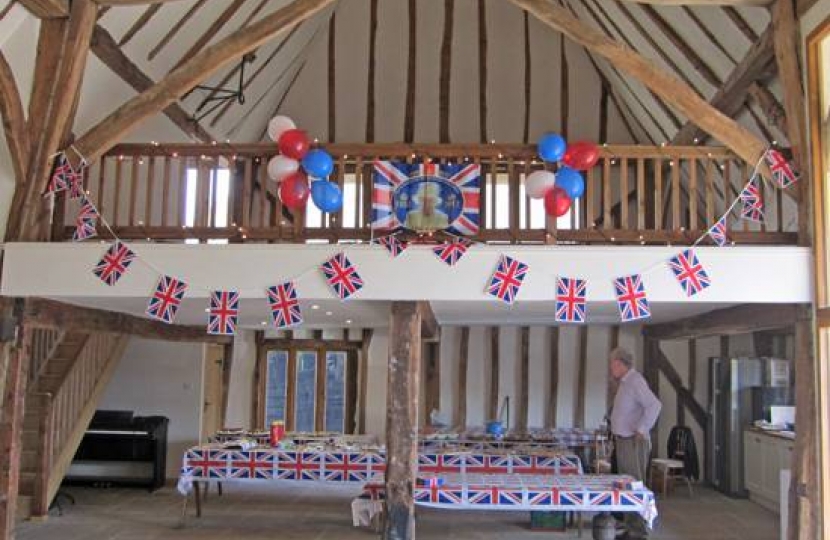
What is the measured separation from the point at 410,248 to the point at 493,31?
647 cm

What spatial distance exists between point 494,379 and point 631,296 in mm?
5782

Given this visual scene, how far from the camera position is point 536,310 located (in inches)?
342

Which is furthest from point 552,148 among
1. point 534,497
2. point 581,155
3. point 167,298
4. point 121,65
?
point 121,65

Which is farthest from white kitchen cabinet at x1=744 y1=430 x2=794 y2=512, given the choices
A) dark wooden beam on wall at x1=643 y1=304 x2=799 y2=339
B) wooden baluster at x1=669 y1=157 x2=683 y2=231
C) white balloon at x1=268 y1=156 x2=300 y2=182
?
white balloon at x1=268 y1=156 x2=300 y2=182

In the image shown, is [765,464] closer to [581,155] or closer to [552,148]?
[581,155]

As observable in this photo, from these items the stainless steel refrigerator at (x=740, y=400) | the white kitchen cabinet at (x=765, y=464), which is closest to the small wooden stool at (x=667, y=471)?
the stainless steel refrigerator at (x=740, y=400)

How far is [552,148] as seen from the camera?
271 inches

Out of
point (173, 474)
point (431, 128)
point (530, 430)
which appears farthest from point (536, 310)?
point (173, 474)

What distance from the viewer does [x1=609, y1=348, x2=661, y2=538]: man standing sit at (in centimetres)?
735

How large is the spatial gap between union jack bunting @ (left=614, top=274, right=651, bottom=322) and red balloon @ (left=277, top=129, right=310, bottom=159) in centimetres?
288

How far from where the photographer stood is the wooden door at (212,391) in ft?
36.3

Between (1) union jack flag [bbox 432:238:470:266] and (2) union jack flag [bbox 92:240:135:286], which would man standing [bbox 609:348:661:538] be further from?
(2) union jack flag [bbox 92:240:135:286]

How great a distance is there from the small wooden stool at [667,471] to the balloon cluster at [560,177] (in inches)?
201

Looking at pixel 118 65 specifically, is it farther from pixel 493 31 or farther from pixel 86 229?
pixel 493 31
